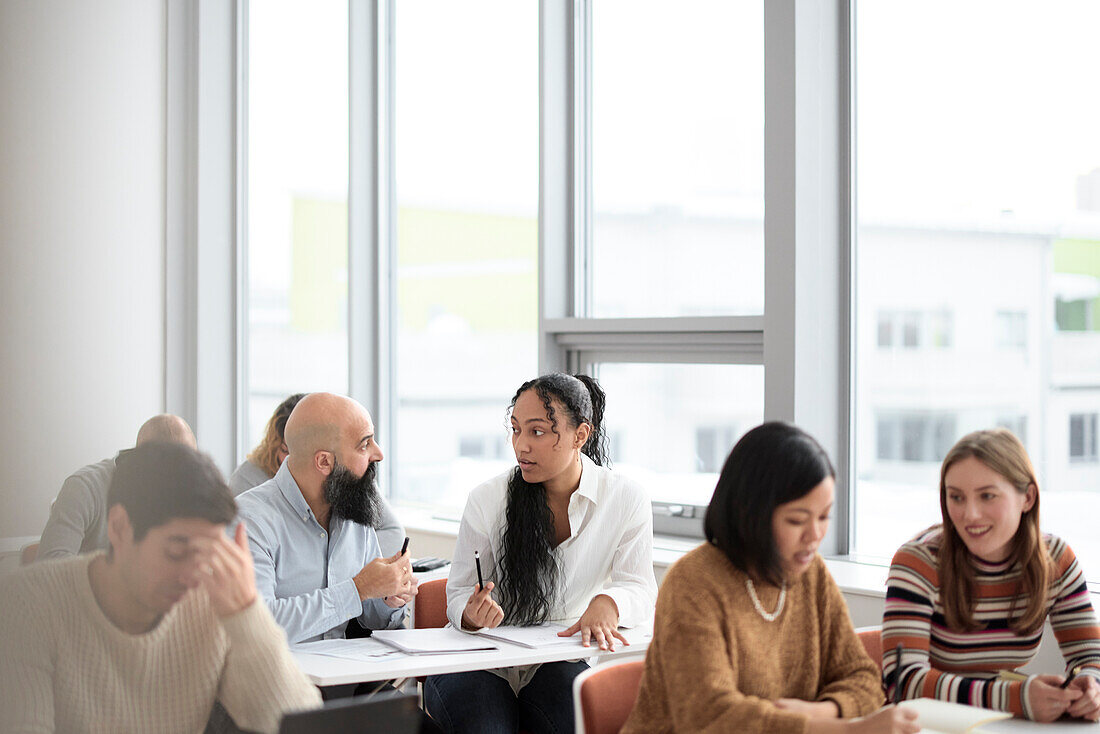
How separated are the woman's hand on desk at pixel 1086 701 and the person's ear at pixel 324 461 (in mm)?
1666

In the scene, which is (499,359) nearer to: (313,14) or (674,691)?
(313,14)

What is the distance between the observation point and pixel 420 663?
224cm

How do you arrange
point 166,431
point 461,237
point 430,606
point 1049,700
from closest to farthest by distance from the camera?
point 166,431
point 1049,700
point 430,606
point 461,237

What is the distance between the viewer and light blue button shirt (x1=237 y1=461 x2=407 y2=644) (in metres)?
2.46

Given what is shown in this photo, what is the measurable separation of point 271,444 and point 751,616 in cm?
210

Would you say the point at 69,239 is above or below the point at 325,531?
above

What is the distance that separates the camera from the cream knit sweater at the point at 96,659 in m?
1.43

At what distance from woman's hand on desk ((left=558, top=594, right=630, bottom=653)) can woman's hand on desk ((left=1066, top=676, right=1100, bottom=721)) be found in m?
0.94

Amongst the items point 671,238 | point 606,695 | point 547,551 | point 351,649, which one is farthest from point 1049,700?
point 671,238

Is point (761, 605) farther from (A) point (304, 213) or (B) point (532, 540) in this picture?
(A) point (304, 213)

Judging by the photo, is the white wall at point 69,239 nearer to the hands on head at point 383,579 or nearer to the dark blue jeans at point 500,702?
the hands on head at point 383,579

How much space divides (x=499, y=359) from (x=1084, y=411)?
2.41 metres

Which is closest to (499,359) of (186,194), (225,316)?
(225,316)

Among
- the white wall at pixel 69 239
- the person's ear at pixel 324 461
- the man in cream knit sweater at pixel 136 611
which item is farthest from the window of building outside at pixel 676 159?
the man in cream knit sweater at pixel 136 611
